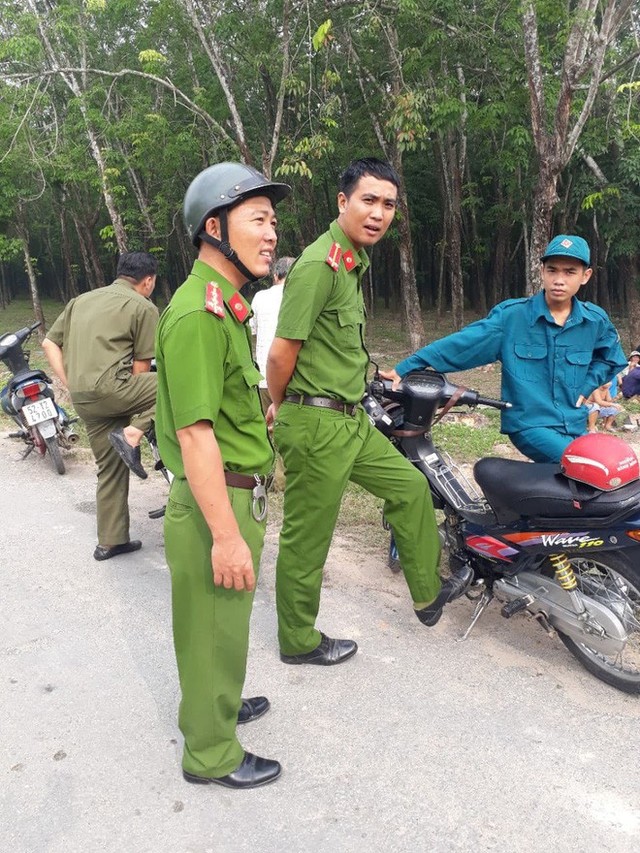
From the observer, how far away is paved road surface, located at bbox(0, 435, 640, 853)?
2.02 m

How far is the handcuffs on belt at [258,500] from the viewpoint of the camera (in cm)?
208

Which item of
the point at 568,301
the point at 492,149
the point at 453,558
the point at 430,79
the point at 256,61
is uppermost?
the point at 256,61

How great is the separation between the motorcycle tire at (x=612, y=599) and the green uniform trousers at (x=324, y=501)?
61 centimetres

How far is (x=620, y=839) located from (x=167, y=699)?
5.50ft

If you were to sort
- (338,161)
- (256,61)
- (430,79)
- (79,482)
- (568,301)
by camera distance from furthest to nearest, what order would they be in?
(338,161)
(256,61)
(430,79)
(79,482)
(568,301)

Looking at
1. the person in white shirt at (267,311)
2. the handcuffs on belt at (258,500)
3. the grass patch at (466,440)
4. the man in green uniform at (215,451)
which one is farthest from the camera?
the grass patch at (466,440)

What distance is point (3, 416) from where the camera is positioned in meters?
8.16

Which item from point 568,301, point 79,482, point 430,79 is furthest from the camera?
point 430,79

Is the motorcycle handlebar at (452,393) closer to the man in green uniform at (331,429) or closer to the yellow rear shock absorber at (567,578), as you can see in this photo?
the man in green uniform at (331,429)

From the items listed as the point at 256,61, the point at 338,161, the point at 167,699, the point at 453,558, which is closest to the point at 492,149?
the point at 338,161

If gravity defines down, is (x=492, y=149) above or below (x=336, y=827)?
above

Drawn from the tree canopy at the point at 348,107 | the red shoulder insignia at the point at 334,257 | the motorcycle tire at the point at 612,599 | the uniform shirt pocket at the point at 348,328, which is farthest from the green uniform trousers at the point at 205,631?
the tree canopy at the point at 348,107

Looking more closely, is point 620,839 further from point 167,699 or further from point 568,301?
point 568,301

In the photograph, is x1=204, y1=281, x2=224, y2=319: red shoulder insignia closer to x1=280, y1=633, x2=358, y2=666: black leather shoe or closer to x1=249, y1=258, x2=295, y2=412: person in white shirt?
x1=280, y1=633, x2=358, y2=666: black leather shoe
